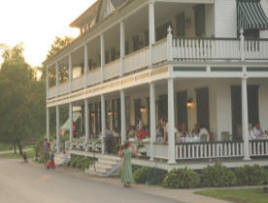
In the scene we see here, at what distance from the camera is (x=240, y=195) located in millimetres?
16906

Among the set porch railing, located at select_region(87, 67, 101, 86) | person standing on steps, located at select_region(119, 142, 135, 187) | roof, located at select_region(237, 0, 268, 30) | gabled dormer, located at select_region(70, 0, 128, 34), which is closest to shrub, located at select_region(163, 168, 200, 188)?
person standing on steps, located at select_region(119, 142, 135, 187)

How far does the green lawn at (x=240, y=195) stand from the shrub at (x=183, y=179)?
1.41m

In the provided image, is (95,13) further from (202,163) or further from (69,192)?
(69,192)

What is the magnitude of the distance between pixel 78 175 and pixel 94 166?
1018mm

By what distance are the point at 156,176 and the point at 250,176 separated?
142 inches

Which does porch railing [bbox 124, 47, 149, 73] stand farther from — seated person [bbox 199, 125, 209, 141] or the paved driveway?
the paved driveway

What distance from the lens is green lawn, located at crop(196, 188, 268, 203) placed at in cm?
1584

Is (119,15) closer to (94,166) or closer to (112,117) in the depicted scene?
(94,166)

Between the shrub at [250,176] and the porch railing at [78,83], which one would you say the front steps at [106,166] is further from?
the shrub at [250,176]

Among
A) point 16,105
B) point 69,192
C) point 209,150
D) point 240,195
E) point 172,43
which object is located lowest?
point 69,192

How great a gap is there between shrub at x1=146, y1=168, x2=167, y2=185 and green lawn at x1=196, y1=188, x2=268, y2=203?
3.26m

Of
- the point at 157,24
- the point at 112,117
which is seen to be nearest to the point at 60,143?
the point at 112,117

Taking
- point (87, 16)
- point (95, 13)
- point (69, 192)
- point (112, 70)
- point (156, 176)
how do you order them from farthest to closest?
point (87, 16) < point (95, 13) < point (112, 70) < point (156, 176) < point (69, 192)

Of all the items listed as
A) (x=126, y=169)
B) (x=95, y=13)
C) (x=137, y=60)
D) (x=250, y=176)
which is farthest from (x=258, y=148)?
(x=95, y=13)
